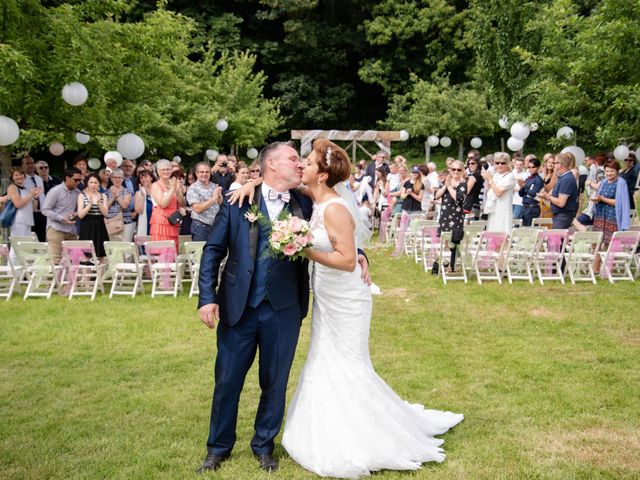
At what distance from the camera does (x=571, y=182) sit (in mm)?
12094

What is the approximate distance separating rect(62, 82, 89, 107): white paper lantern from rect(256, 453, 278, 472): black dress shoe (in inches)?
336

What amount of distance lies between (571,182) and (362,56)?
3514 centimetres

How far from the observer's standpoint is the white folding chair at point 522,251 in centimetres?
1162

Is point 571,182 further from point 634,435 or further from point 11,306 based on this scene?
point 11,306

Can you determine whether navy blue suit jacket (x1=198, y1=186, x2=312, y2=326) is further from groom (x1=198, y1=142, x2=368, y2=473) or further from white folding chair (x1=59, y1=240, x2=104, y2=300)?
white folding chair (x1=59, y1=240, x2=104, y2=300)

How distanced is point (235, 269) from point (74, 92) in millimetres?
8162

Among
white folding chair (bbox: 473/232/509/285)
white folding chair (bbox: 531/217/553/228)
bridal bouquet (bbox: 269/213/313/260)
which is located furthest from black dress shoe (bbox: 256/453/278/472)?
white folding chair (bbox: 531/217/553/228)

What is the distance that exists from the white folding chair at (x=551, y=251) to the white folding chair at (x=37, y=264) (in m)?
7.53

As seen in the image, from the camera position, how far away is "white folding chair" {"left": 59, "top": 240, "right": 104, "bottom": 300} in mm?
10789

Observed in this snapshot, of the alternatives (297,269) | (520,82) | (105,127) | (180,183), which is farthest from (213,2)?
(297,269)

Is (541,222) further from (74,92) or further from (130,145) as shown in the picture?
(74,92)

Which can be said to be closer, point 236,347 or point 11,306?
point 236,347

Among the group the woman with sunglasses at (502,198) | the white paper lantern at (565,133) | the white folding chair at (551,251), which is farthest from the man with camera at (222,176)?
the white paper lantern at (565,133)

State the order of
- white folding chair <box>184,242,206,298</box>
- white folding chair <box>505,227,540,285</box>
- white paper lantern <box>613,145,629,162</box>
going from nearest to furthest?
white folding chair <box>184,242,206,298</box>, white folding chair <box>505,227,540,285</box>, white paper lantern <box>613,145,629,162</box>
